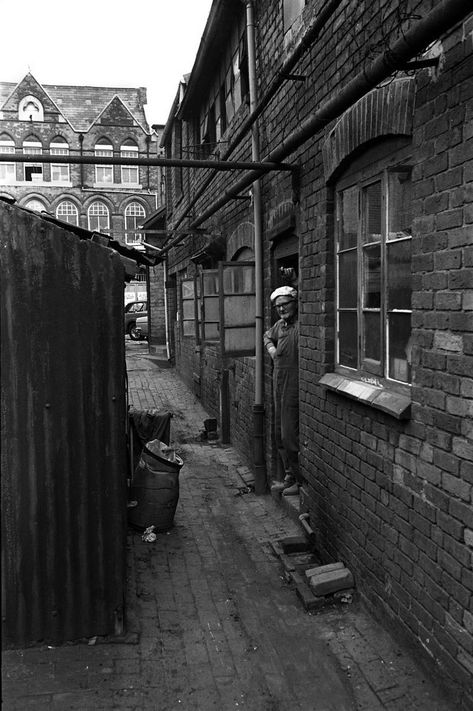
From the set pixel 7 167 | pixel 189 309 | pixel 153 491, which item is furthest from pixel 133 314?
pixel 153 491

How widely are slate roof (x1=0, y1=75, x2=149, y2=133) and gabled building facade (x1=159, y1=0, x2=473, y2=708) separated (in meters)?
39.2

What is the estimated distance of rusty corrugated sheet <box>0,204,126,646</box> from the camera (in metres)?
3.53

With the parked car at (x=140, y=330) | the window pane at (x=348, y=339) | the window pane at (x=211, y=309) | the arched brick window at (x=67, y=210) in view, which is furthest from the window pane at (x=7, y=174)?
the window pane at (x=348, y=339)

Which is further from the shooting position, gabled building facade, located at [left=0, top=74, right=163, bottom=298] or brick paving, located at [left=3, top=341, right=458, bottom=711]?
gabled building facade, located at [left=0, top=74, right=163, bottom=298]

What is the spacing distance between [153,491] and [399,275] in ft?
10.0

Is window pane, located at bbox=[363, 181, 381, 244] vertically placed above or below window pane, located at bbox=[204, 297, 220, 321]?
above

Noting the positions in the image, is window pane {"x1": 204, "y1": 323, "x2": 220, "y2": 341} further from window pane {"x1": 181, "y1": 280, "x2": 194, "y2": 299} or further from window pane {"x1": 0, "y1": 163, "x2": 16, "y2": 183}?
window pane {"x1": 0, "y1": 163, "x2": 16, "y2": 183}

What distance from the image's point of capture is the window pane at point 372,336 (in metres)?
4.10

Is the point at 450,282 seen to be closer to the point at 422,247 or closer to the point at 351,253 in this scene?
the point at 422,247

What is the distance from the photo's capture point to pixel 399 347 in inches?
149

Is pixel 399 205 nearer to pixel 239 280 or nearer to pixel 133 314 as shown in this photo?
pixel 239 280

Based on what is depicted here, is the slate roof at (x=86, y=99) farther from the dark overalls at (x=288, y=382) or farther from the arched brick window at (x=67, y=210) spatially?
the dark overalls at (x=288, y=382)

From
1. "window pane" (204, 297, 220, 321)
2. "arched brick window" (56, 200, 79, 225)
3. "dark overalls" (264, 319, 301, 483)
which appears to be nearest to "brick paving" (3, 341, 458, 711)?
"dark overalls" (264, 319, 301, 483)

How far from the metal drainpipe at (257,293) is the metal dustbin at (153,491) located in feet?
5.14
